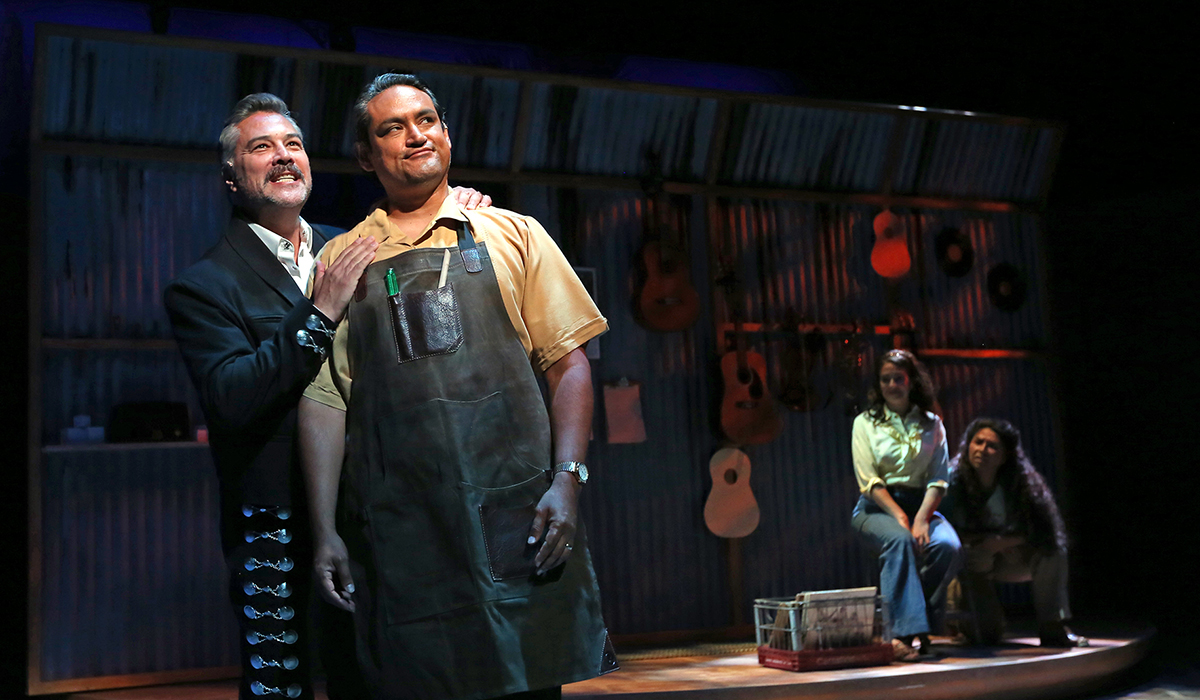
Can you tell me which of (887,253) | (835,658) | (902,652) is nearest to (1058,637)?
(902,652)

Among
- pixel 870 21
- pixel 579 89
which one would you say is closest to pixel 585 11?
pixel 579 89

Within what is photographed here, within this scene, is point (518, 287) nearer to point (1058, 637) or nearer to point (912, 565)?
point (912, 565)

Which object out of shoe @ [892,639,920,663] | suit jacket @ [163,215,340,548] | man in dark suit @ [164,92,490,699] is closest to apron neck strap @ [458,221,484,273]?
man in dark suit @ [164,92,490,699]

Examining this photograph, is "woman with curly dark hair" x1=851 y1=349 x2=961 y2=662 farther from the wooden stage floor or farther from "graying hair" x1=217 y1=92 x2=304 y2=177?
"graying hair" x1=217 y1=92 x2=304 y2=177

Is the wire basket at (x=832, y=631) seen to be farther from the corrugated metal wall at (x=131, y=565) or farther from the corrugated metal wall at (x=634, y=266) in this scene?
the corrugated metal wall at (x=131, y=565)

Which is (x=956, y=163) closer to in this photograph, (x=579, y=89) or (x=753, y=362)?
(x=753, y=362)

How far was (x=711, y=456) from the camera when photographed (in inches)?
253

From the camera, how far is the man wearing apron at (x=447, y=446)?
76.4 inches

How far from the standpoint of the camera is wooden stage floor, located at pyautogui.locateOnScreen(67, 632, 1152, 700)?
14.1 feet

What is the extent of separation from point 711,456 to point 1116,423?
9.33 ft

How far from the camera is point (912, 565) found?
500 cm

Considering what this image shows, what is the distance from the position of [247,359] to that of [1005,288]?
20.3ft

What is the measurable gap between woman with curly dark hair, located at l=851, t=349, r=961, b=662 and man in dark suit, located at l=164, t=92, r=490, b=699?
11.1 feet

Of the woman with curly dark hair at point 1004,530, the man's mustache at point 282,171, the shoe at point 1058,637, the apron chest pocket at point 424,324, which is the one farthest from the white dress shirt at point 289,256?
the shoe at point 1058,637
